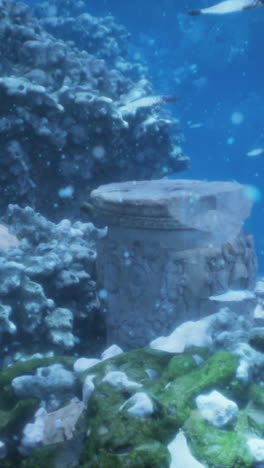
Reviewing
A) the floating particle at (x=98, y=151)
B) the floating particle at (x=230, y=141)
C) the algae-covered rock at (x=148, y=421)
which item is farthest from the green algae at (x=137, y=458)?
the floating particle at (x=230, y=141)

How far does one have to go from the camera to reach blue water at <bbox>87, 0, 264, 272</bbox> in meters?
28.6

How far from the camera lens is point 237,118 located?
37.0m

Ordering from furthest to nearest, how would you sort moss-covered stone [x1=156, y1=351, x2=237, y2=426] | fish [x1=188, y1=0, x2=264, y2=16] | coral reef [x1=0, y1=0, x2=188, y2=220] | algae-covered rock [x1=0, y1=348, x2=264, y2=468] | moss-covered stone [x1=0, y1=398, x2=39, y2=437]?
coral reef [x1=0, y1=0, x2=188, y2=220] < fish [x1=188, y1=0, x2=264, y2=16] < moss-covered stone [x1=0, y1=398, x2=39, y2=437] < moss-covered stone [x1=156, y1=351, x2=237, y2=426] < algae-covered rock [x1=0, y1=348, x2=264, y2=468]

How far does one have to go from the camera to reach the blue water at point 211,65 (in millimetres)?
28641

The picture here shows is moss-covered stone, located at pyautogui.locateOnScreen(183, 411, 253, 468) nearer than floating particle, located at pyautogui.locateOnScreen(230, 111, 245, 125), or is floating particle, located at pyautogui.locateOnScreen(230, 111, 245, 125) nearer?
moss-covered stone, located at pyautogui.locateOnScreen(183, 411, 253, 468)

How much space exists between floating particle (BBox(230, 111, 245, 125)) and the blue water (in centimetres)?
10

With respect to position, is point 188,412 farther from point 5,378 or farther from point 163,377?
point 5,378

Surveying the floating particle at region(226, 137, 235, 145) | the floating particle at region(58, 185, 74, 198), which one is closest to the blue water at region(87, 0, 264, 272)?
the floating particle at region(226, 137, 235, 145)

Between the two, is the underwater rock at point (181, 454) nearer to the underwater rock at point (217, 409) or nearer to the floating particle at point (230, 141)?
the underwater rock at point (217, 409)

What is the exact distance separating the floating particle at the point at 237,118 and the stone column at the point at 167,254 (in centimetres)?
3555

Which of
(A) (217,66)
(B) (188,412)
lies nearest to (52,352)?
(B) (188,412)

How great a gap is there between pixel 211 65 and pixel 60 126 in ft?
100

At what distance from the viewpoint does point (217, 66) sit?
33.1 meters

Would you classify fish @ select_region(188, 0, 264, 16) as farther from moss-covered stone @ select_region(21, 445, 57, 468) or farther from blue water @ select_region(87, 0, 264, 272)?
blue water @ select_region(87, 0, 264, 272)
